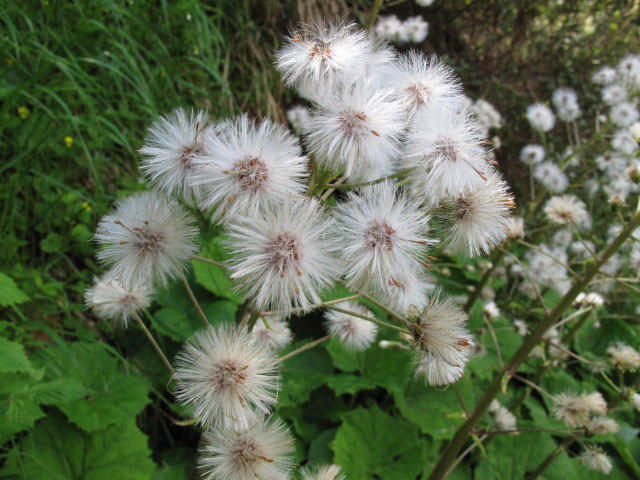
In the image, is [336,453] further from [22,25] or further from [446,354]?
[22,25]

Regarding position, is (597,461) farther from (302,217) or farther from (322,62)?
(322,62)

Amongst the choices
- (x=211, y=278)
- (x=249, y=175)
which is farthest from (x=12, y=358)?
(x=211, y=278)

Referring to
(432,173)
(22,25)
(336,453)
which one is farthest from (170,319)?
(22,25)

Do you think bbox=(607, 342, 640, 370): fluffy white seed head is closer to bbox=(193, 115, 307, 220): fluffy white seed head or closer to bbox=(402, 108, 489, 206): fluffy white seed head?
bbox=(402, 108, 489, 206): fluffy white seed head

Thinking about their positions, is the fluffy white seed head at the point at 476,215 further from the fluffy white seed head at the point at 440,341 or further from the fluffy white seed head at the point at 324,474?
the fluffy white seed head at the point at 324,474

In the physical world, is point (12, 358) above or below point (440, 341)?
below

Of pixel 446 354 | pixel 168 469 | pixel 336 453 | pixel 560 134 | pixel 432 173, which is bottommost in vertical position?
pixel 168 469
